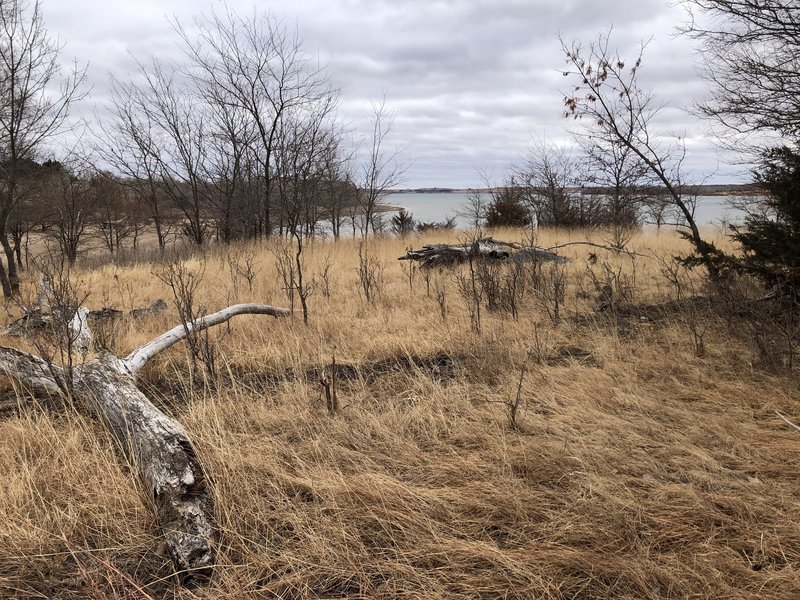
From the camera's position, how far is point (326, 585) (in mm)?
1814

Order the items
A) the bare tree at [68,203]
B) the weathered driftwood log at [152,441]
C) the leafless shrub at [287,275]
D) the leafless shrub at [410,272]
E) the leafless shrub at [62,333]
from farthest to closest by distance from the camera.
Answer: the bare tree at [68,203], the leafless shrub at [410,272], the leafless shrub at [287,275], the leafless shrub at [62,333], the weathered driftwood log at [152,441]

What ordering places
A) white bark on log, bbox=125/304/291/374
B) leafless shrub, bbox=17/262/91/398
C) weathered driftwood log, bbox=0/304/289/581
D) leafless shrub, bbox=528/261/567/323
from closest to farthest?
weathered driftwood log, bbox=0/304/289/581 < leafless shrub, bbox=17/262/91/398 < white bark on log, bbox=125/304/291/374 < leafless shrub, bbox=528/261/567/323

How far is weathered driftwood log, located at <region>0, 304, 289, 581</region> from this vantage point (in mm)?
1910

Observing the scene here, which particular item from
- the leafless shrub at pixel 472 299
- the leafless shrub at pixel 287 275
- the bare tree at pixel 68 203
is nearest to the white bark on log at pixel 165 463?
the leafless shrub at pixel 287 275

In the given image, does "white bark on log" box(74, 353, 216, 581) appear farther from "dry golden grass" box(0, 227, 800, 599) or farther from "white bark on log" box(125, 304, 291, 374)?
"white bark on log" box(125, 304, 291, 374)

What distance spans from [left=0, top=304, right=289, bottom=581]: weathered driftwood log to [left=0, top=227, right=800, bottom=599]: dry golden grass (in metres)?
0.08

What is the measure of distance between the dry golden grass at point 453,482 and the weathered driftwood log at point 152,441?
0.27 ft

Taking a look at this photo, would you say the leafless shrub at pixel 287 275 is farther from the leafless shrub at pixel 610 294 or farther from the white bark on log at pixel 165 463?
the leafless shrub at pixel 610 294

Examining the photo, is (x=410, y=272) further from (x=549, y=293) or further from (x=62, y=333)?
(x=62, y=333)

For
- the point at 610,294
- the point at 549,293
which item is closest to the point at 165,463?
the point at 610,294

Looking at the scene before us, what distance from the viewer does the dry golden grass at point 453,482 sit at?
180cm

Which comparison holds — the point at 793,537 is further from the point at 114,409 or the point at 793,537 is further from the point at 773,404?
the point at 114,409

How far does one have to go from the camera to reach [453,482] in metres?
2.39

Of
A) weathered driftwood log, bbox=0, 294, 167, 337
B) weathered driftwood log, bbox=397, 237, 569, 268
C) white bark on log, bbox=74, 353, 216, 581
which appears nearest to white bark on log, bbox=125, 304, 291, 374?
white bark on log, bbox=74, 353, 216, 581
